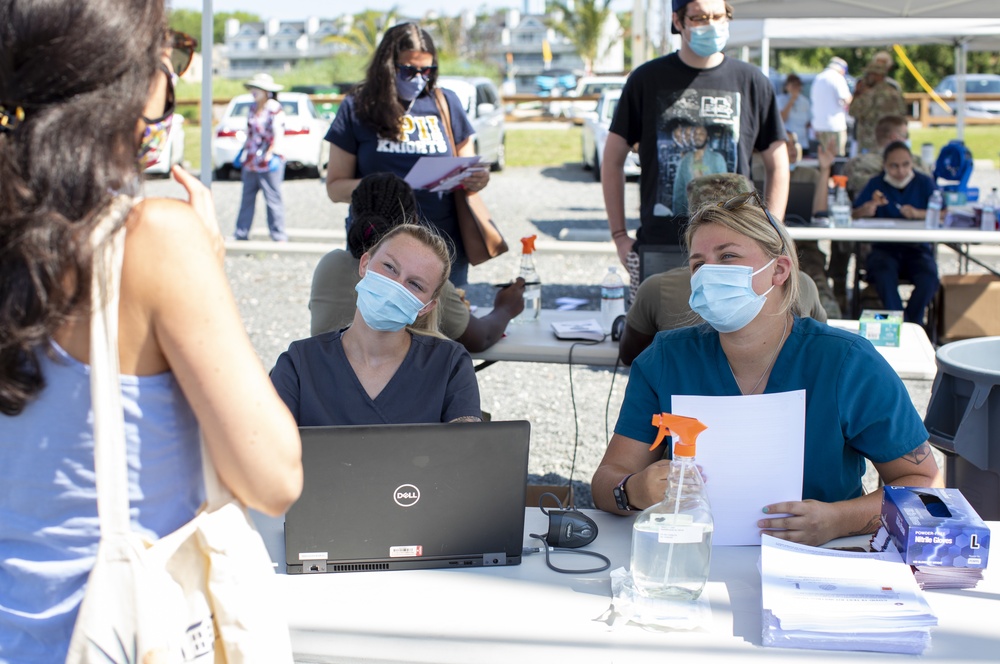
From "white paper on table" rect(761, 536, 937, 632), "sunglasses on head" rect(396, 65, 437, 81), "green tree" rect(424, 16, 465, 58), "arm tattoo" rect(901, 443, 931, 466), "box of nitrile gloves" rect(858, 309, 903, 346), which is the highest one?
"green tree" rect(424, 16, 465, 58)

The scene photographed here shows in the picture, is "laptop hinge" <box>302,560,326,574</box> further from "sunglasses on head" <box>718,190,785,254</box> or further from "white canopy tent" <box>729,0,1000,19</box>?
Result: "white canopy tent" <box>729,0,1000,19</box>

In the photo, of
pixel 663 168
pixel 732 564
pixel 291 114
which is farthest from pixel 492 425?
pixel 291 114

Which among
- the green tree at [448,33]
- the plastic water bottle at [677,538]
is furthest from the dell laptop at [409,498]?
the green tree at [448,33]

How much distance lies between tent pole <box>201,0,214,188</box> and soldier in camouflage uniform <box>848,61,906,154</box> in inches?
322

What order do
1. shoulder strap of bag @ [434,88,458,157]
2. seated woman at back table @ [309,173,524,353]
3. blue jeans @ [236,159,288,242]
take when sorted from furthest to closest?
blue jeans @ [236,159,288,242] < shoulder strap of bag @ [434,88,458,157] < seated woman at back table @ [309,173,524,353]

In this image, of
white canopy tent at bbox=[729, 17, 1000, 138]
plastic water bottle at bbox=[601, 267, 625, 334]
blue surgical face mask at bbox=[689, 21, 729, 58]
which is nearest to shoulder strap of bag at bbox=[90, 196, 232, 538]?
plastic water bottle at bbox=[601, 267, 625, 334]

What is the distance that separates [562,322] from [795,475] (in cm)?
212

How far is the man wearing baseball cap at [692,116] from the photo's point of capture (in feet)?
13.1

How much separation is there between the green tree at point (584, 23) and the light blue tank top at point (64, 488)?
45.8m

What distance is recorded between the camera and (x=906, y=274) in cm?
653

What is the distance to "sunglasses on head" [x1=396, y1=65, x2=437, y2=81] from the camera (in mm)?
3998

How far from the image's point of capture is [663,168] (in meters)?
4.06

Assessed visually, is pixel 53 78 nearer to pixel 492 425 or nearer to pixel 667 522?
pixel 492 425

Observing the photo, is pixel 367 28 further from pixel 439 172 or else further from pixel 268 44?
pixel 268 44
